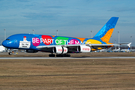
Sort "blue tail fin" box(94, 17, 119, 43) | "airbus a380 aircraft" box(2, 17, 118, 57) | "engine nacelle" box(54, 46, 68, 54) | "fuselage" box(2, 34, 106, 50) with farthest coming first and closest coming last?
1. "blue tail fin" box(94, 17, 119, 43)
2. "airbus a380 aircraft" box(2, 17, 118, 57)
3. "fuselage" box(2, 34, 106, 50)
4. "engine nacelle" box(54, 46, 68, 54)

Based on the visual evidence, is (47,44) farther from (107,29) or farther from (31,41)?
(107,29)

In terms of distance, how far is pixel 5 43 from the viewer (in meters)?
43.4

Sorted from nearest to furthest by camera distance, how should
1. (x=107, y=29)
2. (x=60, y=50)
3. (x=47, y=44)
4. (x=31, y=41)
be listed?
(x=60, y=50) < (x=31, y=41) < (x=47, y=44) < (x=107, y=29)

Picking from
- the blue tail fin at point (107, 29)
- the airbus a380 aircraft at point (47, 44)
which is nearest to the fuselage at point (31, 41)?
the airbus a380 aircraft at point (47, 44)

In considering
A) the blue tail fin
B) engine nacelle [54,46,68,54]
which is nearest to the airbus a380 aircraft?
engine nacelle [54,46,68,54]

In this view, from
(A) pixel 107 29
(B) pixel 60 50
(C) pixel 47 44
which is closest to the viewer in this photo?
(B) pixel 60 50

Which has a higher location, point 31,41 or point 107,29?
point 107,29

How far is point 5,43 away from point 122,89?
36.4 metres

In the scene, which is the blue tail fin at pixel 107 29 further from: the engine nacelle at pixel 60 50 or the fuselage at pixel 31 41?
the engine nacelle at pixel 60 50

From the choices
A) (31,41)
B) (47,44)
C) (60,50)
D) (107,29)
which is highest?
(107,29)

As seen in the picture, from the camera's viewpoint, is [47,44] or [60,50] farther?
[47,44]

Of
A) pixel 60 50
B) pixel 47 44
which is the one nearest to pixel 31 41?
pixel 47 44

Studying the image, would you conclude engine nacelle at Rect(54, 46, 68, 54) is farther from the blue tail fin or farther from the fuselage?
the blue tail fin

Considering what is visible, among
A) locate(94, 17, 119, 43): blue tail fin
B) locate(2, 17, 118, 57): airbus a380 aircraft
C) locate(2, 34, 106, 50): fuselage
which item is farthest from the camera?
locate(94, 17, 119, 43): blue tail fin
